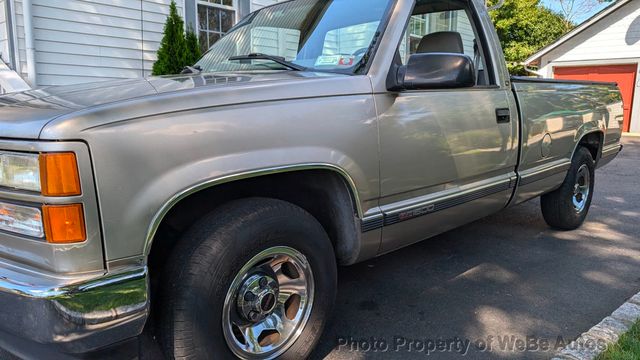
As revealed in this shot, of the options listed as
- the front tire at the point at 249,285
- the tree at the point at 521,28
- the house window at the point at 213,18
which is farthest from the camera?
the tree at the point at 521,28

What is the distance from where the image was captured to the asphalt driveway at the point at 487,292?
110 inches

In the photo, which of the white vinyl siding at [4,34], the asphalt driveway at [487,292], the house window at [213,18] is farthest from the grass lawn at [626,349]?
the house window at [213,18]

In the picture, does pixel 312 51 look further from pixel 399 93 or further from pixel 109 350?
pixel 109 350

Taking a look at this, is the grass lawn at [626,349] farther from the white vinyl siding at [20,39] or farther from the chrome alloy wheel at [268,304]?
the white vinyl siding at [20,39]

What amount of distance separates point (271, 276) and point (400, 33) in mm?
1518

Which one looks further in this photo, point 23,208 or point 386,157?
point 386,157

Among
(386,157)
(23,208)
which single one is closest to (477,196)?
(386,157)

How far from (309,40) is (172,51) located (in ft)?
14.6

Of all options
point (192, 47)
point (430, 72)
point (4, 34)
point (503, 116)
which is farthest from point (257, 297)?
point (4, 34)

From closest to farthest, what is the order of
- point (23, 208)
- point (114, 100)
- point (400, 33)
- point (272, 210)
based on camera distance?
point (23, 208) → point (114, 100) → point (272, 210) → point (400, 33)

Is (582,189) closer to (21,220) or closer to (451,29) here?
(451,29)

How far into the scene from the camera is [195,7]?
7754 mm

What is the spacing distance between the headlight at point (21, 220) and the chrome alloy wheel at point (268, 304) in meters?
0.74

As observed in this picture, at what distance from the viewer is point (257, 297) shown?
87.0 inches
